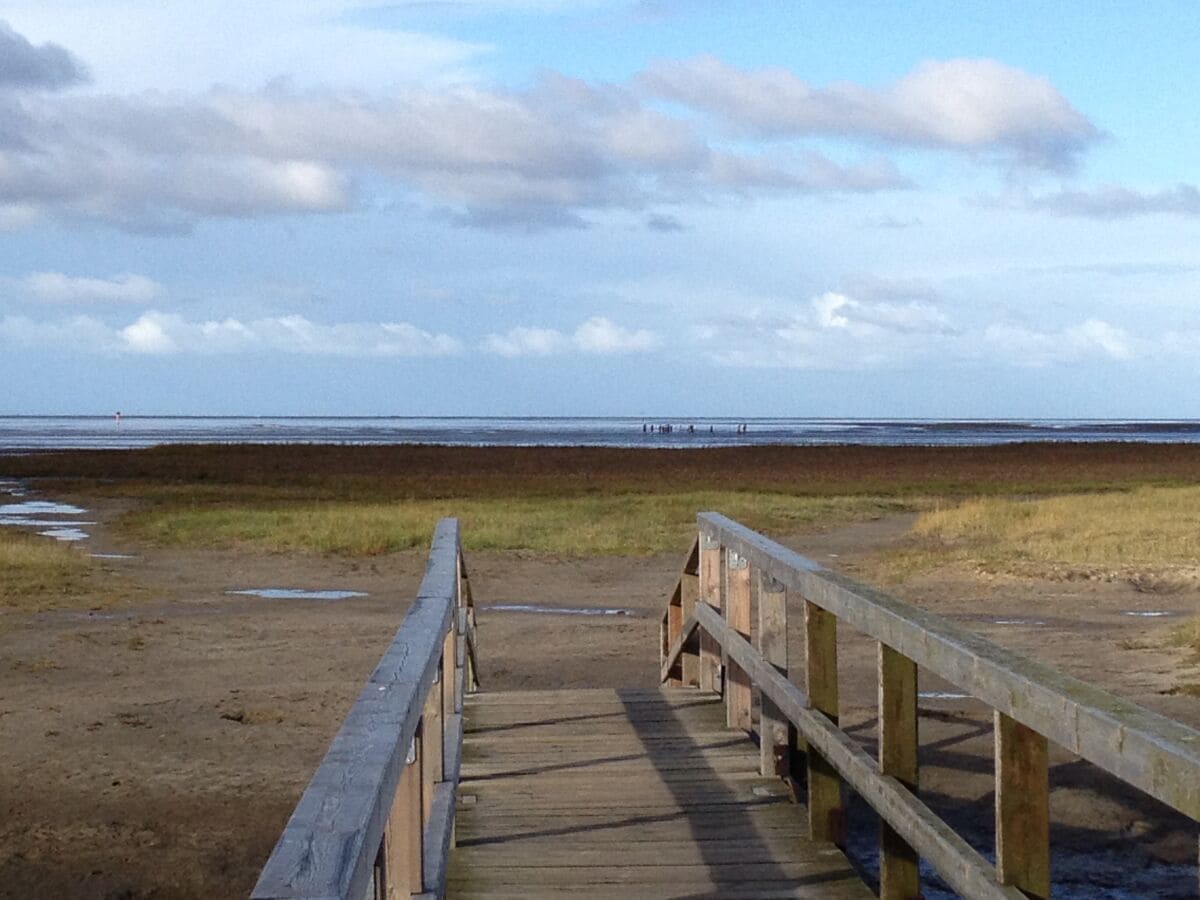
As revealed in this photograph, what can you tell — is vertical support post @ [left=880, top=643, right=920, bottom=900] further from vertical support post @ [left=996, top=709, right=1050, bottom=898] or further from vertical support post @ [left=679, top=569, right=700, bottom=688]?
vertical support post @ [left=679, top=569, right=700, bottom=688]

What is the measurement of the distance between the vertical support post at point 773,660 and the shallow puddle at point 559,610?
9.55 metres

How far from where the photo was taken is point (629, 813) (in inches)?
223

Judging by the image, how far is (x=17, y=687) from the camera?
11.1 metres

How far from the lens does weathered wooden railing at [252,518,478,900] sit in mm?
1895

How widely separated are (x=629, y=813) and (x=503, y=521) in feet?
65.5

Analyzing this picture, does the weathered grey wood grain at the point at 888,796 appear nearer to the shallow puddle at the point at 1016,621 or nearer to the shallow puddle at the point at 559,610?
the shallow puddle at the point at 1016,621

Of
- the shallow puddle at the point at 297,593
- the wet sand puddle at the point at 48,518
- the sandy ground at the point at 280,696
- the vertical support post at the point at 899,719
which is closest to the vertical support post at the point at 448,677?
the sandy ground at the point at 280,696

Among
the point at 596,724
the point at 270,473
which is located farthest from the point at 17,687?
the point at 270,473

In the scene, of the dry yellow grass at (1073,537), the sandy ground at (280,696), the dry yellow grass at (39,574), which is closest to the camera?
the sandy ground at (280,696)

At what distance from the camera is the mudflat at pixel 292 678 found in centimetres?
705

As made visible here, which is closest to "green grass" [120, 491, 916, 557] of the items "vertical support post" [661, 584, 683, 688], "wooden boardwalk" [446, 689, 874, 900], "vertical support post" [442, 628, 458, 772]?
"vertical support post" [661, 584, 683, 688]

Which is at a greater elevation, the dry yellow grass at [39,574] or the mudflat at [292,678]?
the dry yellow grass at [39,574]

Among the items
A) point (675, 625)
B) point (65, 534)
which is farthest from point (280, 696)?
point (65, 534)

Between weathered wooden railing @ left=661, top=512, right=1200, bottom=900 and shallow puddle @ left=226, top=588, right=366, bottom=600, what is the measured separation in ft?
35.1
